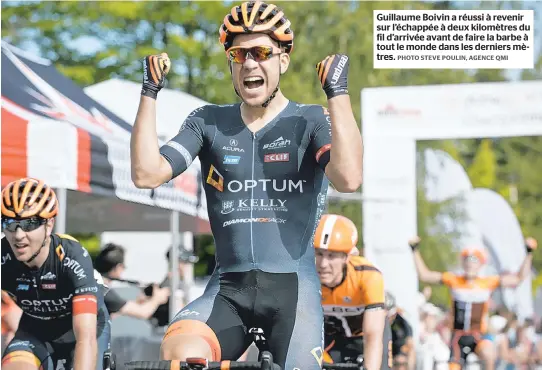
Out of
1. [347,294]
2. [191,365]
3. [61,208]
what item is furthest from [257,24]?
[61,208]

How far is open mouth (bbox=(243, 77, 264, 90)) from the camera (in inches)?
170

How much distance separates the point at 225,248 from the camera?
4.35 metres

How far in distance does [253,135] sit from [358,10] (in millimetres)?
25683

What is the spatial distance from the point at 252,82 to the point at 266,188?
459mm

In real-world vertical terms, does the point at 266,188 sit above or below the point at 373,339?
above

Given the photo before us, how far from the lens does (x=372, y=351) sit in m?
6.29

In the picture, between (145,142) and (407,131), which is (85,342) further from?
(407,131)

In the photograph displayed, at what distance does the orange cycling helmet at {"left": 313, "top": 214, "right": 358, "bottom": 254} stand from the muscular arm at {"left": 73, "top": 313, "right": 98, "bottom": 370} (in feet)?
6.10

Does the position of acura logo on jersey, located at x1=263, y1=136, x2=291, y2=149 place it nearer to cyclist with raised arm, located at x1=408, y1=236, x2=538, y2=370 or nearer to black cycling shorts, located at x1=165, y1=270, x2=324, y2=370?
black cycling shorts, located at x1=165, y1=270, x2=324, y2=370

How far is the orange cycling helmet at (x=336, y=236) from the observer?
704 centimetres

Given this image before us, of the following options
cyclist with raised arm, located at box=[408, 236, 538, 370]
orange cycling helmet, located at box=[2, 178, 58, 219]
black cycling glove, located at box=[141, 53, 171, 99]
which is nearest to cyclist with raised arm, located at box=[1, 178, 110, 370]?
orange cycling helmet, located at box=[2, 178, 58, 219]

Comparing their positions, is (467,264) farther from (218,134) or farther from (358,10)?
(358,10)

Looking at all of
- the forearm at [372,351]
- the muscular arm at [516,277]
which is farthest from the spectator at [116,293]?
the muscular arm at [516,277]

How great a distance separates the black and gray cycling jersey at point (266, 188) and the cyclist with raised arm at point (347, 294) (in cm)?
229
